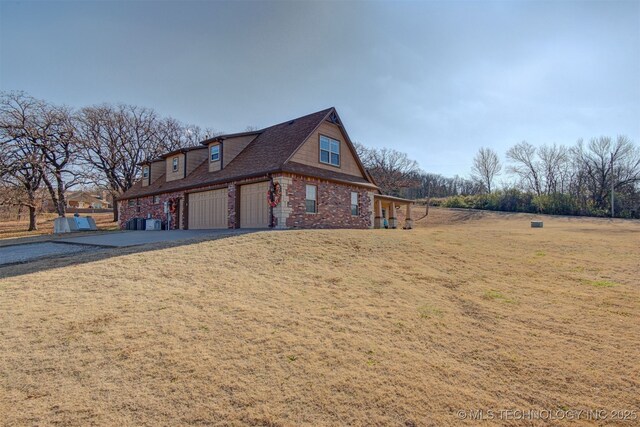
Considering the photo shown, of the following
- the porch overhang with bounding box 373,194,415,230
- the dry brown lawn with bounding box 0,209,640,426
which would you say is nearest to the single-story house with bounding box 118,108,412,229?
the porch overhang with bounding box 373,194,415,230

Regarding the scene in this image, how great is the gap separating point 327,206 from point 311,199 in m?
1.10

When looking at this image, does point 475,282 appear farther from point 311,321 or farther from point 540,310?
point 311,321

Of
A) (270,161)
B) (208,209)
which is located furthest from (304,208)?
(208,209)

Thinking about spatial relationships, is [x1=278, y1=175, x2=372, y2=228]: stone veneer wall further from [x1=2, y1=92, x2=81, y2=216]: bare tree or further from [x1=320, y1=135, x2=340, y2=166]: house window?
[x1=2, y1=92, x2=81, y2=216]: bare tree

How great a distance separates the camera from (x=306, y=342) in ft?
12.9

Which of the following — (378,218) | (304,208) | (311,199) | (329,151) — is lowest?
(378,218)

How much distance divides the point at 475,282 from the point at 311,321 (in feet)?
12.8

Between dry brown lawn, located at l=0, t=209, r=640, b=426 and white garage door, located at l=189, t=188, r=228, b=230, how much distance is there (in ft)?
29.1

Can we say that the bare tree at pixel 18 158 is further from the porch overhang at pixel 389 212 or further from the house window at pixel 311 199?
the porch overhang at pixel 389 212

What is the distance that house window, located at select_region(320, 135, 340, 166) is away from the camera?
16.5 m

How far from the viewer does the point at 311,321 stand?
452 cm

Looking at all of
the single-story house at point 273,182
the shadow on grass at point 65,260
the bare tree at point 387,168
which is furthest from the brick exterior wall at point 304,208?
the bare tree at point 387,168

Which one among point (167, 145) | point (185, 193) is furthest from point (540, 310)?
point (167, 145)

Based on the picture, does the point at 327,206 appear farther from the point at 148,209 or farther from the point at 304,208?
the point at 148,209
